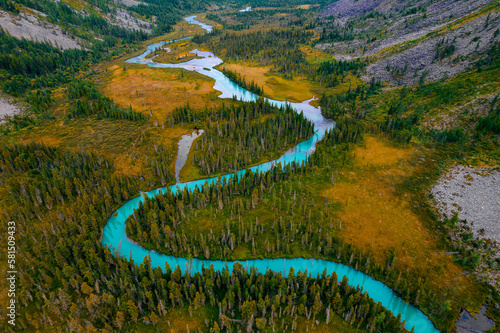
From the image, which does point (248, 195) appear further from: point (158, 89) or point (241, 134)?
point (158, 89)

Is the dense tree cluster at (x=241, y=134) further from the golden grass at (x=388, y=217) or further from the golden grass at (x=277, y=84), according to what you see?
the golden grass at (x=277, y=84)

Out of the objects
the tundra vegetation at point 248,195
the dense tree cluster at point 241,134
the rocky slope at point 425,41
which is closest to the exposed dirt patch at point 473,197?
the tundra vegetation at point 248,195

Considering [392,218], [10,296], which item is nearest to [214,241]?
[10,296]

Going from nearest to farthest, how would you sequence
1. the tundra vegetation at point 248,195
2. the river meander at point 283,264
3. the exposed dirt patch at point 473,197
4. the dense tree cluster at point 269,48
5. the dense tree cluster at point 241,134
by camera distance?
the tundra vegetation at point 248,195 < the river meander at point 283,264 < the exposed dirt patch at point 473,197 < the dense tree cluster at point 241,134 < the dense tree cluster at point 269,48

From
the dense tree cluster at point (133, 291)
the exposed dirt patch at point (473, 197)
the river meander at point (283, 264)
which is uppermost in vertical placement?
the exposed dirt patch at point (473, 197)

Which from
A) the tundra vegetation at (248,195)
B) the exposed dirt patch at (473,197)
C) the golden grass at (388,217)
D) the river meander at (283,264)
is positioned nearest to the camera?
the tundra vegetation at (248,195)

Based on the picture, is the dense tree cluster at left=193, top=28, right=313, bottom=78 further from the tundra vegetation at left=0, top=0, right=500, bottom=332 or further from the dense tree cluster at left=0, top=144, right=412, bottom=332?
the dense tree cluster at left=0, top=144, right=412, bottom=332
